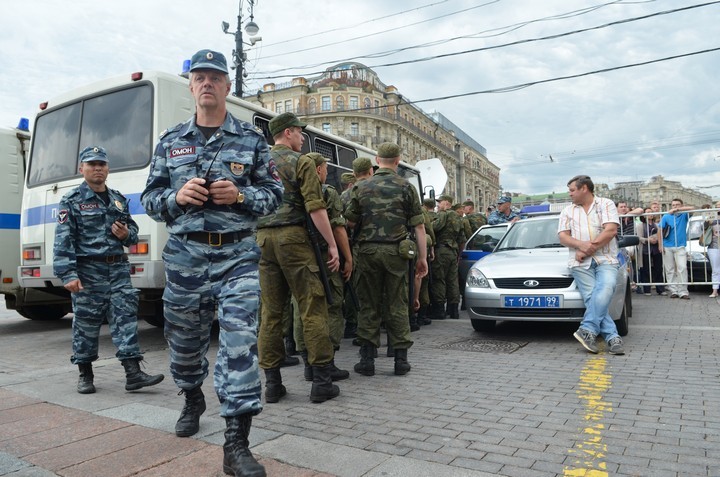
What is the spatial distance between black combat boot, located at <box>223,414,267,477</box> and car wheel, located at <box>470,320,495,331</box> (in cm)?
446

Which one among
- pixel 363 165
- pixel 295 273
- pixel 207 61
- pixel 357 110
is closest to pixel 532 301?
pixel 363 165

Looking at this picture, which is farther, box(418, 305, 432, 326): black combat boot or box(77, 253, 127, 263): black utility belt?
box(418, 305, 432, 326): black combat boot

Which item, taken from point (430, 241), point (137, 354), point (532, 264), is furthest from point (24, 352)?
point (532, 264)

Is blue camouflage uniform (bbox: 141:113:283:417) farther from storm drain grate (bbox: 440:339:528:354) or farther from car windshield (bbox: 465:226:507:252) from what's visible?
car windshield (bbox: 465:226:507:252)

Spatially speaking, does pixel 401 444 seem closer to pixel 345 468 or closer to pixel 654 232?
pixel 345 468

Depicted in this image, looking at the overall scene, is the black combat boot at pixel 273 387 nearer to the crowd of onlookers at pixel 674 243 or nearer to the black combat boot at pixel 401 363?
the black combat boot at pixel 401 363

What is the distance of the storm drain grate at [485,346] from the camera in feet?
18.4

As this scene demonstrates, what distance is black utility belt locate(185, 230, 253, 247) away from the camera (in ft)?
8.97

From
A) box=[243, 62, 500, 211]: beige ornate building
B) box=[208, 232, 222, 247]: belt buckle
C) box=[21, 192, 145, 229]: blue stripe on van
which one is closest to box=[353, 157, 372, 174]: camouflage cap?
box=[208, 232, 222, 247]: belt buckle

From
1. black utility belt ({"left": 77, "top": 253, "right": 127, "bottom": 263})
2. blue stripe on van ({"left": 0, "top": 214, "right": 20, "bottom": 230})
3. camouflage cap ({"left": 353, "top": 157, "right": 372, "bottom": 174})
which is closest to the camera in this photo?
black utility belt ({"left": 77, "top": 253, "right": 127, "bottom": 263})

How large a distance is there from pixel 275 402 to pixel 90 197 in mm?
2230

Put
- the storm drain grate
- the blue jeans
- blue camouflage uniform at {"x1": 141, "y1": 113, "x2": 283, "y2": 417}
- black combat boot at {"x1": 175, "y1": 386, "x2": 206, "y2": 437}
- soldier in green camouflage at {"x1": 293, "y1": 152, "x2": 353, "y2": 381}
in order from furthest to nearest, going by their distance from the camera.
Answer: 1. the storm drain grate
2. the blue jeans
3. soldier in green camouflage at {"x1": 293, "y1": 152, "x2": 353, "y2": 381}
4. black combat boot at {"x1": 175, "y1": 386, "x2": 206, "y2": 437}
5. blue camouflage uniform at {"x1": 141, "y1": 113, "x2": 283, "y2": 417}

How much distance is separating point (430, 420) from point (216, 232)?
1.73 metres

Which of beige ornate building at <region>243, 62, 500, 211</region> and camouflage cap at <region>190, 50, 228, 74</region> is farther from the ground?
beige ornate building at <region>243, 62, 500, 211</region>
